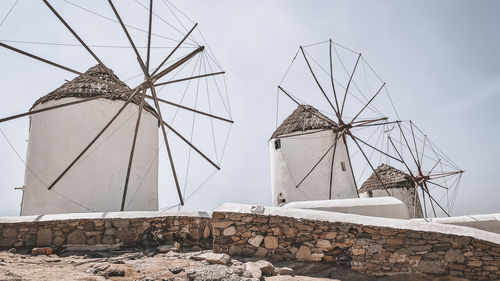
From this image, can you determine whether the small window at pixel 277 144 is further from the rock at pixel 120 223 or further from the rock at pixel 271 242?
the rock at pixel 271 242

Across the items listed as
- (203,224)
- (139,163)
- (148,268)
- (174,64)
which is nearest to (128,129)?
(139,163)

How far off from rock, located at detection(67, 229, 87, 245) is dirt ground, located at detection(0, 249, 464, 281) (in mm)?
247

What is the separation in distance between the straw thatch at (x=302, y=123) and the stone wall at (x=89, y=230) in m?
9.97

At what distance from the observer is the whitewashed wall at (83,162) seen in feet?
28.7

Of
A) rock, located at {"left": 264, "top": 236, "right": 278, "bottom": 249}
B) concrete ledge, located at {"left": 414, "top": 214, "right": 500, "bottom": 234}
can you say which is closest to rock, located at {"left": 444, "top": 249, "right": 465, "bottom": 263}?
rock, located at {"left": 264, "top": 236, "right": 278, "bottom": 249}

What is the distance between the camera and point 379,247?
4.08m

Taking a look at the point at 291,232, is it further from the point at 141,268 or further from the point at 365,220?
the point at 141,268

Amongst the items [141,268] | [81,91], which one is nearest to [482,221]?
[141,268]

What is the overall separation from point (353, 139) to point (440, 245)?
9.26m

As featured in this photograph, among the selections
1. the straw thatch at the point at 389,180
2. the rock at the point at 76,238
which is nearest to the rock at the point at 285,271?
the rock at the point at 76,238

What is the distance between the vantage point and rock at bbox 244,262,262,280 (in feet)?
11.8

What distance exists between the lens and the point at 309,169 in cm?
1422

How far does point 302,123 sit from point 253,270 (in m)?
11.8

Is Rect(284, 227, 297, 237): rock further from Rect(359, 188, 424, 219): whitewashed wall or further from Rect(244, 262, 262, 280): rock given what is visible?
Rect(359, 188, 424, 219): whitewashed wall
